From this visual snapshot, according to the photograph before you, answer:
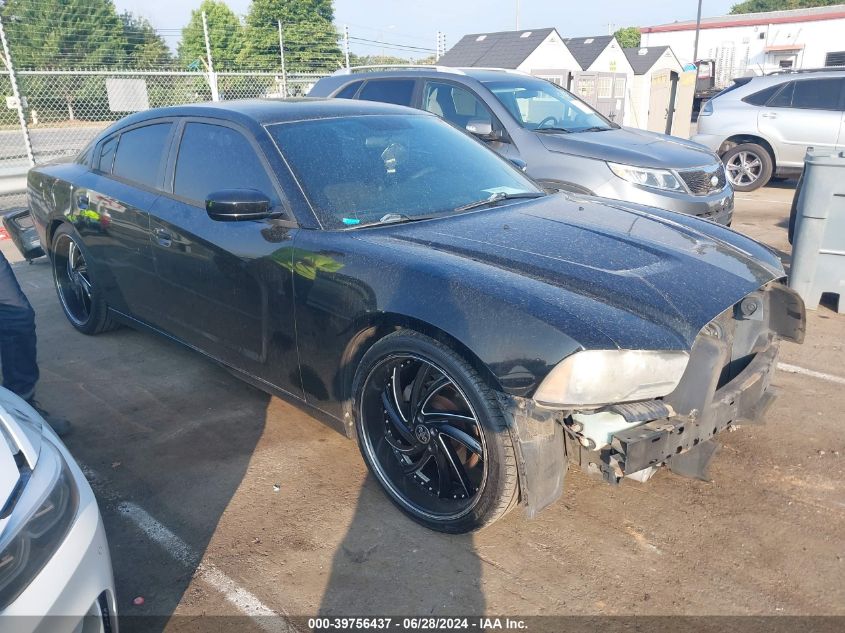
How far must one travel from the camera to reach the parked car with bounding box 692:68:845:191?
10164 millimetres

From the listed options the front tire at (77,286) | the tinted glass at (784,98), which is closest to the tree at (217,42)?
the tinted glass at (784,98)

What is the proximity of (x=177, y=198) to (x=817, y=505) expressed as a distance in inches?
136

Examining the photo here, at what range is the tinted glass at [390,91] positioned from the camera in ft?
24.5

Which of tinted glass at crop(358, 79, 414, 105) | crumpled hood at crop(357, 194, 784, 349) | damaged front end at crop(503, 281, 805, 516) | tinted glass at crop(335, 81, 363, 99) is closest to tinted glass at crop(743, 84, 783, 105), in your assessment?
tinted glass at crop(358, 79, 414, 105)

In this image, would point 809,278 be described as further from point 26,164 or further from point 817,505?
point 26,164

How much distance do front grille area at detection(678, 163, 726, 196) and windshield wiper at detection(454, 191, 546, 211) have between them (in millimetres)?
3127

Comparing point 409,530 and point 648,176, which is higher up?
point 648,176

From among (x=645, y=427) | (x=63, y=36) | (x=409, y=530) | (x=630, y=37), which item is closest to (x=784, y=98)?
(x=645, y=427)

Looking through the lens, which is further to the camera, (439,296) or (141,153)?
(141,153)

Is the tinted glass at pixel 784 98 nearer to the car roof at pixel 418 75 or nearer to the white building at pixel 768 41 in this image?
the car roof at pixel 418 75

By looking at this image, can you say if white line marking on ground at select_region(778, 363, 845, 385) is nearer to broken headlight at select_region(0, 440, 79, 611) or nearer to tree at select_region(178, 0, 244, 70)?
broken headlight at select_region(0, 440, 79, 611)

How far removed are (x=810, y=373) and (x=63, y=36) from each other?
15618 millimetres

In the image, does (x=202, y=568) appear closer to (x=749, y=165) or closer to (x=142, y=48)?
(x=749, y=165)

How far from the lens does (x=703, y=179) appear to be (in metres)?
6.57
